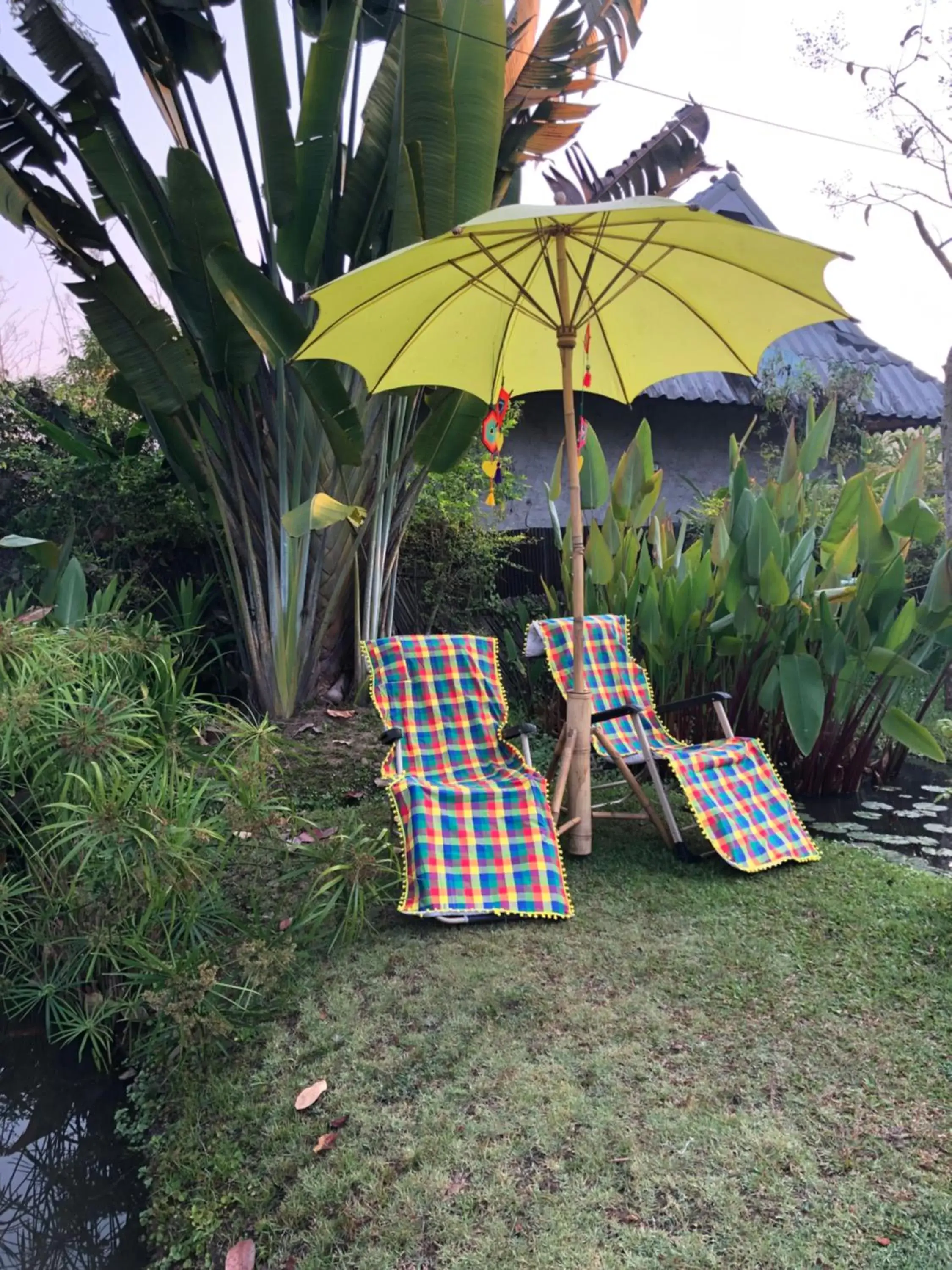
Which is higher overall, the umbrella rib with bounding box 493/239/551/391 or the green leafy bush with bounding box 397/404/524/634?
the umbrella rib with bounding box 493/239/551/391

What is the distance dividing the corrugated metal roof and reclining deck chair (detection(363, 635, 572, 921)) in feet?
16.9

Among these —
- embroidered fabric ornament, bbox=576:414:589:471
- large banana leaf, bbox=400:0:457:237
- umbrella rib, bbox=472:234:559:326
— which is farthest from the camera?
large banana leaf, bbox=400:0:457:237

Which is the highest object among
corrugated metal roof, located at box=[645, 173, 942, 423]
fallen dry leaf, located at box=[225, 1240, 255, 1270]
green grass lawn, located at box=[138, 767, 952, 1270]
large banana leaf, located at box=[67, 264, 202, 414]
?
corrugated metal roof, located at box=[645, 173, 942, 423]

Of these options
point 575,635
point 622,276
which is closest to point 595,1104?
point 575,635

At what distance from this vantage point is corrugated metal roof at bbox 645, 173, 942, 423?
27.3ft

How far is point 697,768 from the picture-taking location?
3.38 m

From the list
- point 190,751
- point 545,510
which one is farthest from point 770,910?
point 545,510

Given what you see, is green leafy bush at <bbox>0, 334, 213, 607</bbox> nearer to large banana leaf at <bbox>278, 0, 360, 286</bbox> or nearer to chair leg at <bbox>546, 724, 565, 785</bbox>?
large banana leaf at <bbox>278, 0, 360, 286</bbox>

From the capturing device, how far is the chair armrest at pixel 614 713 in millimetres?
3182

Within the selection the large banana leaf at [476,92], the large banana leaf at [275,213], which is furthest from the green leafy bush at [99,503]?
the large banana leaf at [476,92]

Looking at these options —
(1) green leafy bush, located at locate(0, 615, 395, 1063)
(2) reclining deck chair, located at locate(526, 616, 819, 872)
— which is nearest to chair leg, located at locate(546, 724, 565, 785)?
(2) reclining deck chair, located at locate(526, 616, 819, 872)

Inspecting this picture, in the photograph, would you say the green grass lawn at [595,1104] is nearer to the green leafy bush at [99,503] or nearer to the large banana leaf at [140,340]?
the large banana leaf at [140,340]

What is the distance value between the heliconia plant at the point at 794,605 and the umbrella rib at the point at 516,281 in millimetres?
1385

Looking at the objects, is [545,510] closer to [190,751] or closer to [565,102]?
[565,102]
